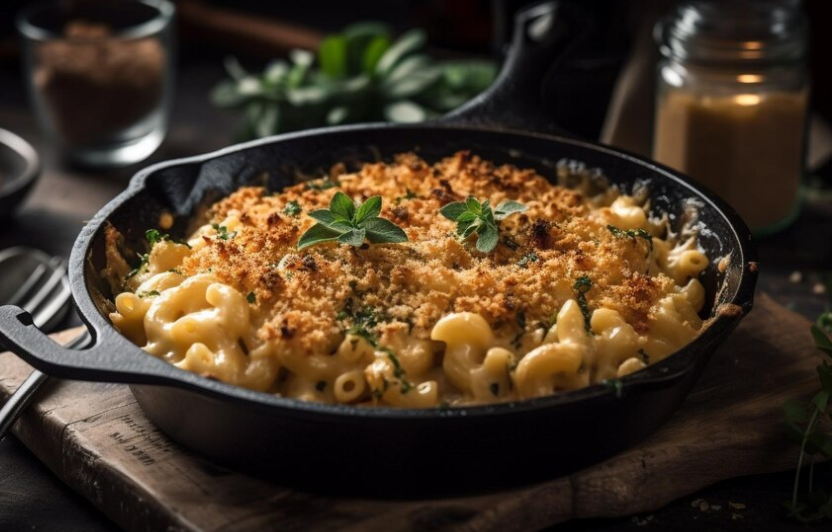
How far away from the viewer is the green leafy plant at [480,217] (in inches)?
96.9

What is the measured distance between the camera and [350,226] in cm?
245

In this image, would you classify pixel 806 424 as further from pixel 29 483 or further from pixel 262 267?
pixel 29 483

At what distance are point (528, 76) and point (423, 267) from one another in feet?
3.46

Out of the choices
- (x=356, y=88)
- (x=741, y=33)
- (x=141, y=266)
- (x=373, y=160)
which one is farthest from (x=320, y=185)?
(x=741, y=33)

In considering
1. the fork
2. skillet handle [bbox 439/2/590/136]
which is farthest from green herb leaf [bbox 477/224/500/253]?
the fork

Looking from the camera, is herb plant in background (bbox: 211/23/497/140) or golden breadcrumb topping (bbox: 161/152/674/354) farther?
herb plant in background (bbox: 211/23/497/140)

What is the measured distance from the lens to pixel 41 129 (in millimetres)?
4570

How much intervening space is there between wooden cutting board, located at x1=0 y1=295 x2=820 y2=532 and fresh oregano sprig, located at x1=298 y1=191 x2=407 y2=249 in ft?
1.78

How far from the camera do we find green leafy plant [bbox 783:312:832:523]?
7.39 ft

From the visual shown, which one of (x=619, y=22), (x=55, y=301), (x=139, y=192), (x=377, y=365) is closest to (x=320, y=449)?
(x=377, y=365)

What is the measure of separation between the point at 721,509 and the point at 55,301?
185 cm

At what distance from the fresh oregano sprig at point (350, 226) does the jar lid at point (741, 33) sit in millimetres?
1422

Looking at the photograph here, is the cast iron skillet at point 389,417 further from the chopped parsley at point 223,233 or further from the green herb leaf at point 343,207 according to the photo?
the green herb leaf at point 343,207

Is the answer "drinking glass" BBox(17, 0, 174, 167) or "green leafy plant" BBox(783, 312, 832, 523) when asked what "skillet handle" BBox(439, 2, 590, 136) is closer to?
"green leafy plant" BBox(783, 312, 832, 523)
